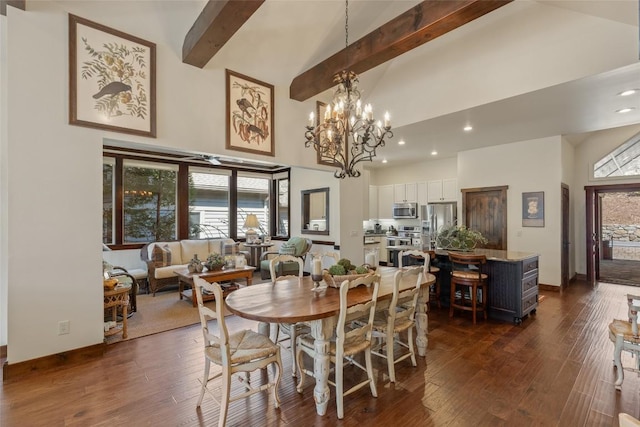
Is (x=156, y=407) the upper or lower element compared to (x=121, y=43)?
lower

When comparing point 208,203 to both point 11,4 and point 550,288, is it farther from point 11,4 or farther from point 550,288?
point 550,288

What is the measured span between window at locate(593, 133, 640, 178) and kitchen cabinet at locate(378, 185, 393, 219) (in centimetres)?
448

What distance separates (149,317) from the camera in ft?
13.5

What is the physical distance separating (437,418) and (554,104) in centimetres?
416

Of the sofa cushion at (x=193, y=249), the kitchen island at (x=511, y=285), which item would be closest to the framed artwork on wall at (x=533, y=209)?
the kitchen island at (x=511, y=285)

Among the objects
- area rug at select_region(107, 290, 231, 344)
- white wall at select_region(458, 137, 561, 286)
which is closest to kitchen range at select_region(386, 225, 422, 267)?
white wall at select_region(458, 137, 561, 286)

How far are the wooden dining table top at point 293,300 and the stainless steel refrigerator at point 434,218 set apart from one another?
4596 millimetres

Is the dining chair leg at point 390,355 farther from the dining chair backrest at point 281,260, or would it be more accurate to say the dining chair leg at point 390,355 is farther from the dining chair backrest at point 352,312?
the dining chair backrest at point 281,260

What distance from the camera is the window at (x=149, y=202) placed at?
6051 mm

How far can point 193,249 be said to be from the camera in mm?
6227

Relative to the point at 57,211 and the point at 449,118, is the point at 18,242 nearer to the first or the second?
the point at 57,211

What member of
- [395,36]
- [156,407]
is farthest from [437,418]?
[395,36]

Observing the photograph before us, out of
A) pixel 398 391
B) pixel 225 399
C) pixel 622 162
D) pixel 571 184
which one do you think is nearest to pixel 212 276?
pixel 225 399

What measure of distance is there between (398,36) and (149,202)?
5.71 metres
